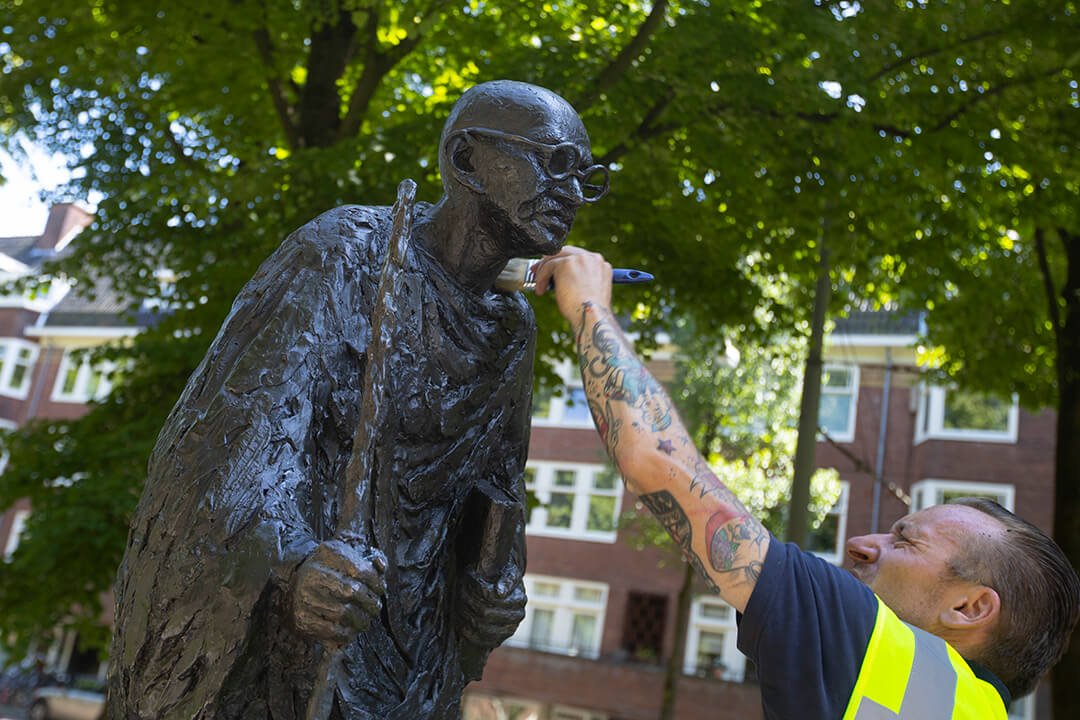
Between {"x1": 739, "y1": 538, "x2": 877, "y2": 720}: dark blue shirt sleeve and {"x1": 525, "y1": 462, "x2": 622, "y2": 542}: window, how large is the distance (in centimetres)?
2389

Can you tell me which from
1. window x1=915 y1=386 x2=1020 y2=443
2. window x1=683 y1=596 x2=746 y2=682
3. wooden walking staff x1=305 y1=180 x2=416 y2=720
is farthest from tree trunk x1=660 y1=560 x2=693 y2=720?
wooden walking staff x1=305 y1=180 x2=416 y2=720

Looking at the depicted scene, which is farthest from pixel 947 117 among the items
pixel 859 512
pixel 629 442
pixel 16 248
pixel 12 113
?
pixel 16 248

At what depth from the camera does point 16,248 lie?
108 ft

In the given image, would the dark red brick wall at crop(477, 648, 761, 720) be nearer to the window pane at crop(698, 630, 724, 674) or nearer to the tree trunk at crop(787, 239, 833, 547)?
the window pane at crop(698, 630, 724, 674)

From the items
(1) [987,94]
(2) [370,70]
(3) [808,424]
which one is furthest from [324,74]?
(1) [987,94]

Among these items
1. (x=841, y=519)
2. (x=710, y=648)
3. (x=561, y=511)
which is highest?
(x=841, y=519)

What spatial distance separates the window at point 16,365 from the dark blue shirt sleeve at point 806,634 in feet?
112

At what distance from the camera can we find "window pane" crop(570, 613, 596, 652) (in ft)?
84.2

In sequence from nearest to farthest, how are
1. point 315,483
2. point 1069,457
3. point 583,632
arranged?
point 315,483 < point 1069,457 < point 583,632

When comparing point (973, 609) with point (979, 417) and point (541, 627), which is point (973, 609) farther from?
point (541, 627)

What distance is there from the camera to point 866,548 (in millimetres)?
2514

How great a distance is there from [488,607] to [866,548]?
0.88 metres

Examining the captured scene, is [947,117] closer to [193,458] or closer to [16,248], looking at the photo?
[193,458]

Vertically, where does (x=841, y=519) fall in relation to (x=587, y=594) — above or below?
above
